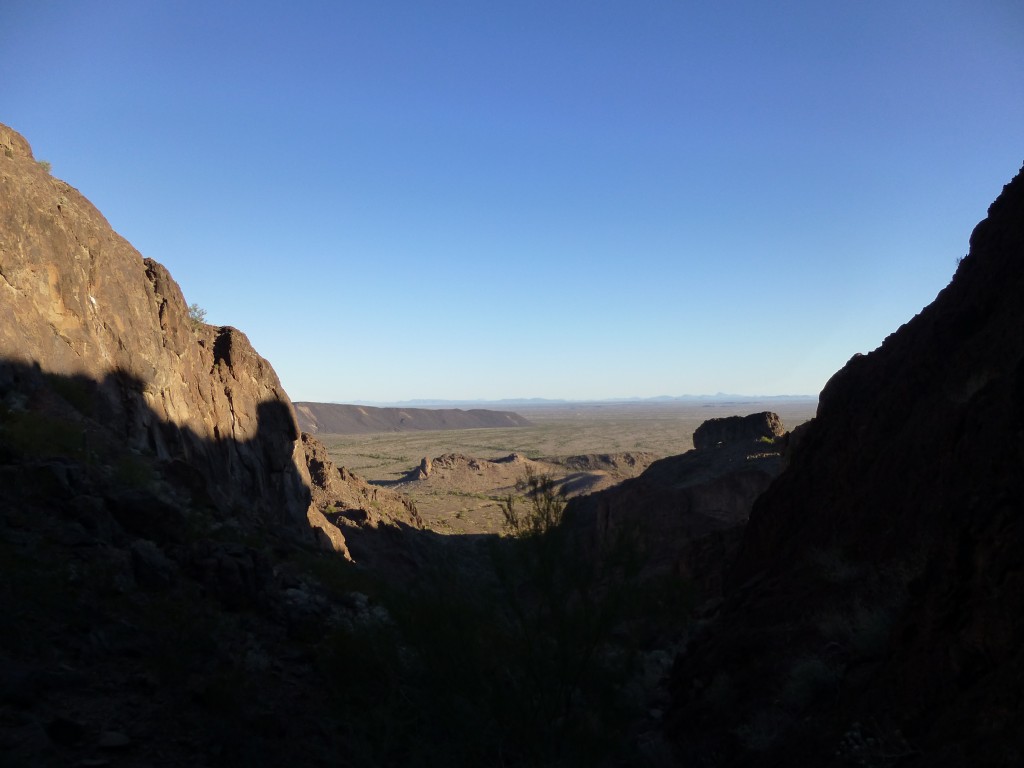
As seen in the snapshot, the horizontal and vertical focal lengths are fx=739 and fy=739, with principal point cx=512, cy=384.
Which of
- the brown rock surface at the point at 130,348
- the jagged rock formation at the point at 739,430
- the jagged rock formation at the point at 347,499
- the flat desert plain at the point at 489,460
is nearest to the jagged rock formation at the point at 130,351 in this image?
the brown rock surface at the point at 130,348

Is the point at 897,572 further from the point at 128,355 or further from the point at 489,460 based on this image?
the point at 489,460

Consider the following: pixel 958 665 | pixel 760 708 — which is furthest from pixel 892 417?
pixel 958 665

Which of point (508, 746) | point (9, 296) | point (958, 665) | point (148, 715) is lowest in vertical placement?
point (508, 746)

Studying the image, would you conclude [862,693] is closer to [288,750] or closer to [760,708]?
[760,708]

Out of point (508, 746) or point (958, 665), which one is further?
point (508, 746)

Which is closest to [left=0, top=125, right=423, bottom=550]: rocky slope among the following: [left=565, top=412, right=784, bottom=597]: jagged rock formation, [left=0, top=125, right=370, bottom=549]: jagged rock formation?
[left=0, top=125, right=370, bottom=549]: jagged rock formation

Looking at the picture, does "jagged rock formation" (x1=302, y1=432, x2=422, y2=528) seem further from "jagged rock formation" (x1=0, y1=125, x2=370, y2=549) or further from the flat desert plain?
"jagged rock formation" (x1=0, y1=125, x2=370, y2=549)

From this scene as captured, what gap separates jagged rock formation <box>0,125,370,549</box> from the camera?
16.7 metres

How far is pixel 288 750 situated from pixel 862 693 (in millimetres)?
5626

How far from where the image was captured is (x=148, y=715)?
7012 mm

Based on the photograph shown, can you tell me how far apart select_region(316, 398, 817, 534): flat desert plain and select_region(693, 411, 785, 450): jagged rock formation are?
562 inches

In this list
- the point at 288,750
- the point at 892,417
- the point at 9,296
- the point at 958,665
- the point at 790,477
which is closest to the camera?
the point at 958,665

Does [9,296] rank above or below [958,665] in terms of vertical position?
above

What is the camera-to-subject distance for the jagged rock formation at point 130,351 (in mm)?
16672
